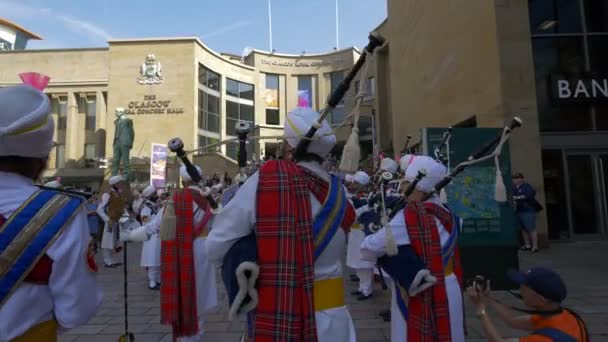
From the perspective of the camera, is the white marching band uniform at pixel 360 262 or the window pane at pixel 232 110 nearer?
the white marching band uniform at pixel 360 262

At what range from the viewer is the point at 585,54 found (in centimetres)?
1159

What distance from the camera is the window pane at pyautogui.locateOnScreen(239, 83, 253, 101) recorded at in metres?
38.3

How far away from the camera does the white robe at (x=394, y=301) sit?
110 inches

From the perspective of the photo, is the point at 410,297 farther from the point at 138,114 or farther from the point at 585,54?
the point at 138,114

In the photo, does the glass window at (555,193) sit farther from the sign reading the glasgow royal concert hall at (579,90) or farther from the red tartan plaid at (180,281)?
the red tartan plaid at (180,281)

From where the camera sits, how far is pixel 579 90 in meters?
11.2

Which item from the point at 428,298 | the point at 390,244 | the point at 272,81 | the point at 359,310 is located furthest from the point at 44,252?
the point at 272,81

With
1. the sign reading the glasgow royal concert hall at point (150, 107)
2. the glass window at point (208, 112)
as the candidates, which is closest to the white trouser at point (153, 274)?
the sign reading the glasgow royal concert hall at point (150, 107)

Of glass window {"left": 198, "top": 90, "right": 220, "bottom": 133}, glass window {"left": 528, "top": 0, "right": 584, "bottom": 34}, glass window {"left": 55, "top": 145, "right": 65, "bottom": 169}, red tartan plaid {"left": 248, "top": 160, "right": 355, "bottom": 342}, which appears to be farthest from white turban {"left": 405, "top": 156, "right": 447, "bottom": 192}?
glass window {"left": 55, "top": 145, "right": 65, "bottom": 169}

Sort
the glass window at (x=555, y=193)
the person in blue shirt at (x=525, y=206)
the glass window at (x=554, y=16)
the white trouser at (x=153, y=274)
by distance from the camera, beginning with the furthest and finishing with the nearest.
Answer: the glass window at (x=554, y=16) < the glass window at (x=555, y=193) < the person in blue shirt at (x=525, y=206) < the white trouser at (x=153, y=274)

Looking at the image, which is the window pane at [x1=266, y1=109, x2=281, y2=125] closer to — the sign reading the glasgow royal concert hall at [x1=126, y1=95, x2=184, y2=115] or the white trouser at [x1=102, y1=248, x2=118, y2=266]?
the sign reading the glasgow royal concert hall at [x1=126, y1=95, x2=184, y2=115]

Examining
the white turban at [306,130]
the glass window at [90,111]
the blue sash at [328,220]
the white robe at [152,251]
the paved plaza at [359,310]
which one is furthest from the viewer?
the glass window at [90,111]

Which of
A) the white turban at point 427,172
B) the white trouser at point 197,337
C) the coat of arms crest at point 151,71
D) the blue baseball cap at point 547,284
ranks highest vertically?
the coat of arms crest at point 151,71

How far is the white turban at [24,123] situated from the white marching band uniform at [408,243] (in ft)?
6.49
